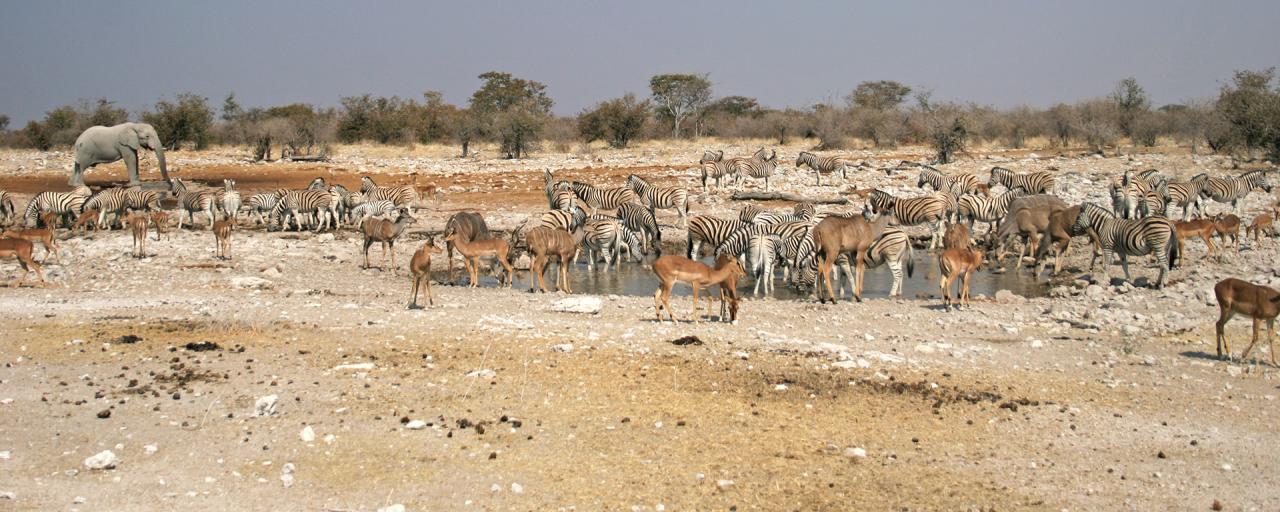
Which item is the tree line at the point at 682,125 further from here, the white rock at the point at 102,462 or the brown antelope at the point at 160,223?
the white rock at the point at 102,462

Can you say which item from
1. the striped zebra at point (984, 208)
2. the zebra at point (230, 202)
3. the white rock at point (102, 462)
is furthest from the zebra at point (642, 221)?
the white rock at point (102, 462)

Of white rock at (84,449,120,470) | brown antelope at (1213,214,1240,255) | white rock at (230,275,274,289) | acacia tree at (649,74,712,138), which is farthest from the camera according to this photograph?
acacia tree at (649,74,712,138)

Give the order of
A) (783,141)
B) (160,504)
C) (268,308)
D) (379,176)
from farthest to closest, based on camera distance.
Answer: (783,141)
(379,176)
(268,308)
(160,504)

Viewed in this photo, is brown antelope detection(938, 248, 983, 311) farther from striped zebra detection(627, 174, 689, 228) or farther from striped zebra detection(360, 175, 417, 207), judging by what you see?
striped zebra detection(360, 175, 417, 207)


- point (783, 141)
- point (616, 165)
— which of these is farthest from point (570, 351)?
point (783, 141)

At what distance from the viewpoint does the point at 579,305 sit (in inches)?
527

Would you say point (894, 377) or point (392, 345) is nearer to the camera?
point (894, 377)

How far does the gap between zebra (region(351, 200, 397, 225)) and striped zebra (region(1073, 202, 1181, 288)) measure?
1456 cm

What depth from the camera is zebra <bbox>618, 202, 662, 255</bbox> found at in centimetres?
2147

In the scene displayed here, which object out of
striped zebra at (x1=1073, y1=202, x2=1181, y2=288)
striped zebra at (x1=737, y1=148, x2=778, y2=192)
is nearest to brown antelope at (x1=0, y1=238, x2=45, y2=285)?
striped zebra at (x1=1073, y1=202, x2=1181, y2=288)

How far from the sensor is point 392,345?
11.0 meters

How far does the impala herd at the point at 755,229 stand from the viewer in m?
15.0

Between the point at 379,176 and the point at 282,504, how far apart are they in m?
29.6

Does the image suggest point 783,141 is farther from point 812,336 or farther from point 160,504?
point 160,504
